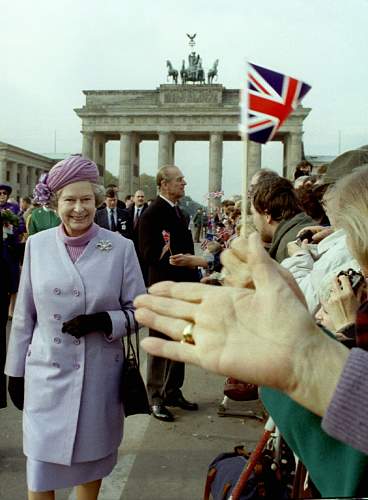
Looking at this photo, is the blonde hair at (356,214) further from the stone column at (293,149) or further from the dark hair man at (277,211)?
the stone column at (293,149)

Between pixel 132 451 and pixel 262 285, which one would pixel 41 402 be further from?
pixel 262 285

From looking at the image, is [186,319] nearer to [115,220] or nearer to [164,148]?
[115,220]

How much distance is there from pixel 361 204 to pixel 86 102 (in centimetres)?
5687

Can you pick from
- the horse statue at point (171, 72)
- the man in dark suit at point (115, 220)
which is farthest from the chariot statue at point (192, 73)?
the man in dark suit at point (115, 220)

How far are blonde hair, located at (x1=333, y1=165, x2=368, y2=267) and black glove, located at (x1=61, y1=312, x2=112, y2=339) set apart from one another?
1.47 metres

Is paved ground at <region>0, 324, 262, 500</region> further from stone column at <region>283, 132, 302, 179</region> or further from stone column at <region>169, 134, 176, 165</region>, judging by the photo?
stone column at <region>169, 134, 176, 165</region>

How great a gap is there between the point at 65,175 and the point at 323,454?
2103 mm

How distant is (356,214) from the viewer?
1289 millimetres

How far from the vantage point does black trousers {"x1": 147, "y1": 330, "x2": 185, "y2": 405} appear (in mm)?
4734

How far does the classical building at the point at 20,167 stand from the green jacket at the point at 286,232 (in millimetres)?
61836

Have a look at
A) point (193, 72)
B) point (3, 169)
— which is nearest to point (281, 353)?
point (193, 72)

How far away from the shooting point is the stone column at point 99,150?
181ft

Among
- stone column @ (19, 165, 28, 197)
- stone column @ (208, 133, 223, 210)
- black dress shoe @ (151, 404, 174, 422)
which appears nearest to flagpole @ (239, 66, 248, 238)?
black dress shoe @ (151, 404, 174, 422)

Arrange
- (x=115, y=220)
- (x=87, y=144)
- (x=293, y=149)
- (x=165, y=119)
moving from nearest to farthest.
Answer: (x=115, y=220) → (x=293, y=149) → (x=165, y=119) → (x=87, y=144)
